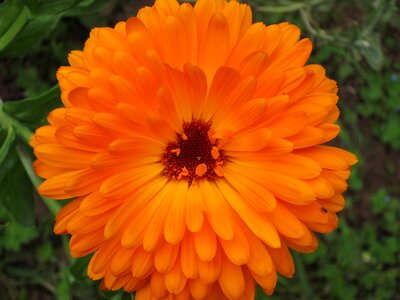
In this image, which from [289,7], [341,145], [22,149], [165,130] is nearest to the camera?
[165,130]

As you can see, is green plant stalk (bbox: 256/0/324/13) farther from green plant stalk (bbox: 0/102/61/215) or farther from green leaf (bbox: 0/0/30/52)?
green plant stalk (bbox: 0/102/61/215)

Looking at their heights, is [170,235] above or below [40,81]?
above

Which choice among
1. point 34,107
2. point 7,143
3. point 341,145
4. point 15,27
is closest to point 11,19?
point 15,27

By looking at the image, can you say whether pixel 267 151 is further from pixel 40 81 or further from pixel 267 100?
pixel 40 81

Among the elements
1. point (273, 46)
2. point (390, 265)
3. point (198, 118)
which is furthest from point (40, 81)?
point (390, 265)

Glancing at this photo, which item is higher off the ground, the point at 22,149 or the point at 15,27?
the point at 15,27

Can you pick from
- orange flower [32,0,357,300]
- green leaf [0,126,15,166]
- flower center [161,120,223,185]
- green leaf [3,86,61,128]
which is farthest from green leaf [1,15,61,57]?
flower center [161,120,223,185]

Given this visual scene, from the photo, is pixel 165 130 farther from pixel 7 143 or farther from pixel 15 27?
pixel 15 27
